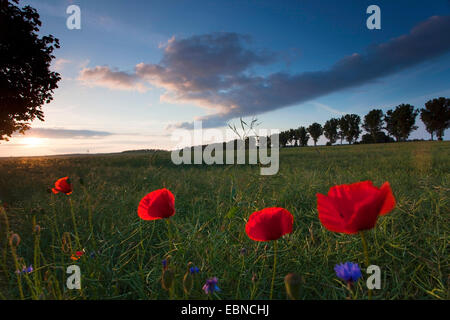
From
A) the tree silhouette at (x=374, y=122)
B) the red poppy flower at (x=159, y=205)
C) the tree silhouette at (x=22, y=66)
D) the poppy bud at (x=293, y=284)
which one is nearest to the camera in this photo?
the poppy bud at (x=293, y=284)

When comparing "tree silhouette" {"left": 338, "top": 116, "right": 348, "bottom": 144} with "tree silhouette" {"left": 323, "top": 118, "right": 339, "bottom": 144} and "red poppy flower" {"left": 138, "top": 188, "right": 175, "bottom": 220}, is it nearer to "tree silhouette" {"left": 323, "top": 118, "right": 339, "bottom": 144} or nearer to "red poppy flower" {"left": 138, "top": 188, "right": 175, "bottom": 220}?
"tree silhouette" {"left": 323, "top": 118, "right": 339, "bottom": 144}

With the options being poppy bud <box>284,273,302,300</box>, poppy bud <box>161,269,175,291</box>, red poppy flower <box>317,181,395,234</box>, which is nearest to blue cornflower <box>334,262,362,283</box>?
red poppy flower <box>317,181,395,234</box>

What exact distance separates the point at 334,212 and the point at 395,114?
230 feet

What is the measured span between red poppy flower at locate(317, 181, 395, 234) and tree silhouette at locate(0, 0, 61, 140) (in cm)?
1090

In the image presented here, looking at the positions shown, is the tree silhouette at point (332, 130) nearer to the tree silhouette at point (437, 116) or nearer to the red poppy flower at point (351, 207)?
the tree silhouette at point (437, 116)

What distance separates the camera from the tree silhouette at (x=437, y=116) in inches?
1969

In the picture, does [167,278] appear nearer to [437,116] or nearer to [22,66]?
[22,66]

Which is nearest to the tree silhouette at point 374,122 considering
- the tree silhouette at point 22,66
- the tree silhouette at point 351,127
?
the tree silhouette at point 351,127

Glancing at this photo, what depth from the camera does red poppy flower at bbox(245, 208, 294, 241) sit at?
87 centimetres

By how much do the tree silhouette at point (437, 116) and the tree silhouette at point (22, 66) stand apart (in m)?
68.1

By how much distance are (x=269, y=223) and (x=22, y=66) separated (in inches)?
444

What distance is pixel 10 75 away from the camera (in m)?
8.06
